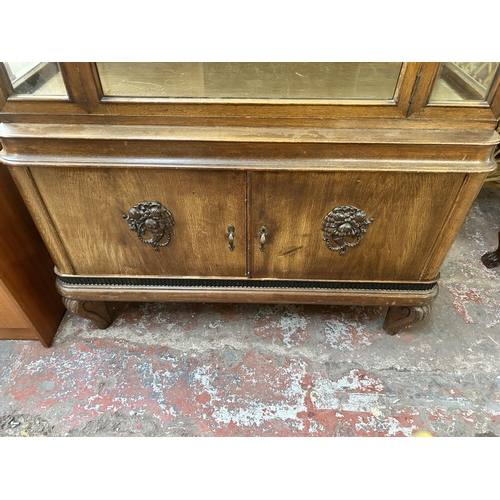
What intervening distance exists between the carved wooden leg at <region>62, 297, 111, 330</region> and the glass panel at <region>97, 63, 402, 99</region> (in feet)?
2.10

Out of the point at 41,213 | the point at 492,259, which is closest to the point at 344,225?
the point at 41,213

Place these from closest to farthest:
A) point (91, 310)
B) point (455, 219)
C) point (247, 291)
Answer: point (455, 219)
point (247, 291)
point (91, 310)

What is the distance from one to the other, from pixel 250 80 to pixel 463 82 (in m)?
0.44

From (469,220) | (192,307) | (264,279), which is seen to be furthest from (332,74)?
Answer: (469,220)

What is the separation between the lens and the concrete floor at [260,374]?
108cm

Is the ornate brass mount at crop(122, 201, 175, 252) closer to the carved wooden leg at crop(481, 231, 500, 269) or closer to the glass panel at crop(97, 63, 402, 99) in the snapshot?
the glass panel at crop(97, 63, 402, 99)

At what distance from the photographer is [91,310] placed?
1.21 meters

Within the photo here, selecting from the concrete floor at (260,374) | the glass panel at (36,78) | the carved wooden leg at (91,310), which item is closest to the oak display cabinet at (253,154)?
the glass panel at (36,78)

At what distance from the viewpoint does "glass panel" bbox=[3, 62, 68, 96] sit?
0.78 metres

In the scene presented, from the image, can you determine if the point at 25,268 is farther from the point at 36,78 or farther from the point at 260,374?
the point at 260,374

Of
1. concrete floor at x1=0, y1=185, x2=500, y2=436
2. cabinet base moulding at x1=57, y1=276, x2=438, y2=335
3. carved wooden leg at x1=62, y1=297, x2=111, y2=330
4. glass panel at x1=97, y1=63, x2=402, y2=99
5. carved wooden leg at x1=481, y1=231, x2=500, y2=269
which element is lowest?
concrete floor at x1=0, y1=185, x2=500, y2=436

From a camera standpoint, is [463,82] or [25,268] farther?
[25,268]

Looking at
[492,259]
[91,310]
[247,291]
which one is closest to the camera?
[247,291]

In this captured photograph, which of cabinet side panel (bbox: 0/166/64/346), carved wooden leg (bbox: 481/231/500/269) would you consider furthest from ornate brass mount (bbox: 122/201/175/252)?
carved wooden leg (bbox: 481/231/500/269)
